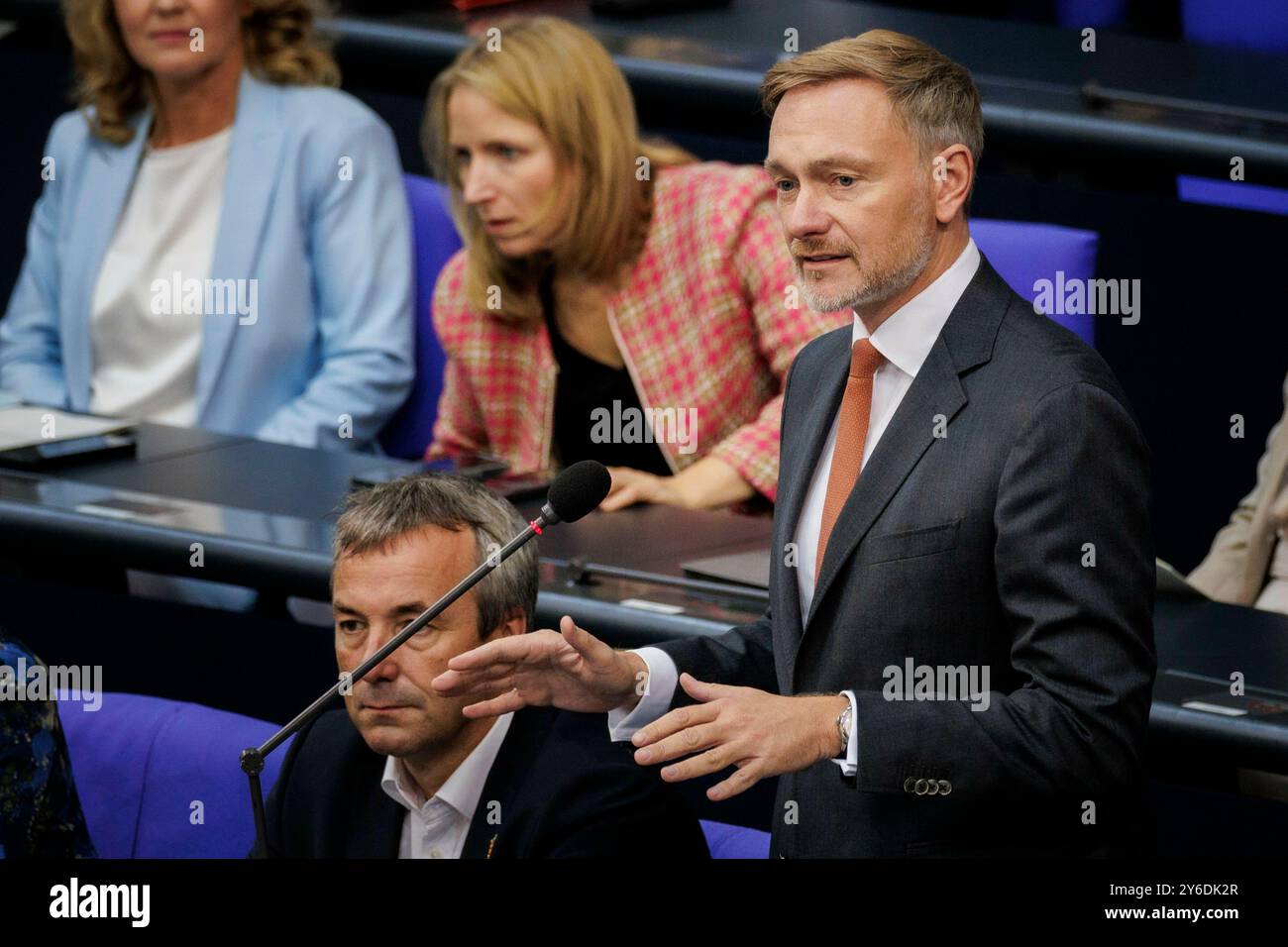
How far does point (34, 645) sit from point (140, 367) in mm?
578

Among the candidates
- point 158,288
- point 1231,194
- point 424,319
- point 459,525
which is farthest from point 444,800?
point 1231,194

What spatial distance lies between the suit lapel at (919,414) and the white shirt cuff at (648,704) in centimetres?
14

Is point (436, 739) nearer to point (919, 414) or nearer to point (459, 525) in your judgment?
point (459, 525)

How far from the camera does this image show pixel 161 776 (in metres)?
2.20

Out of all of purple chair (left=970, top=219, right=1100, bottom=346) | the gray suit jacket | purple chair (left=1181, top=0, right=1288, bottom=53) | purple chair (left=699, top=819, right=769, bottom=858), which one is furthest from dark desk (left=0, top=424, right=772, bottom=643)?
purple chair (left=1181, top=0, right=1288, bottom=53)

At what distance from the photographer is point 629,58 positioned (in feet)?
12.1

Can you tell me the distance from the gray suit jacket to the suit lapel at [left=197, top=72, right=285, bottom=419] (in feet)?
6.27

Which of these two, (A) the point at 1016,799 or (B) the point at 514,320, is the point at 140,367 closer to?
(B) the point at 514,320

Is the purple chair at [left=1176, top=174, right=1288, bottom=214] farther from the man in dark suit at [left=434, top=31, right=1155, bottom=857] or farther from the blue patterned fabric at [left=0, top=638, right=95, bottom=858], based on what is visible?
the blue patterned fabric at [left=0, top=638, right=95, bottom=858]

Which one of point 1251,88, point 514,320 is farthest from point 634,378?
point 1251,88

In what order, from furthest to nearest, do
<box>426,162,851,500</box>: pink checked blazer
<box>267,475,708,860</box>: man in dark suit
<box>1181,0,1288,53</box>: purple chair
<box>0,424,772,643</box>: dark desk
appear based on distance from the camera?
<box>1181,0,1288,53</box>: purple chair
<box>426,162,851,500</box>: pink checked blazer
<box>0,424,772,643</box>: dark desk
<box>267,475,708,860</box>: man in dark suit

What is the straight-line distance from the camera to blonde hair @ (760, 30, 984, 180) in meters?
1.56

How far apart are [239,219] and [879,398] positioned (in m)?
2.00

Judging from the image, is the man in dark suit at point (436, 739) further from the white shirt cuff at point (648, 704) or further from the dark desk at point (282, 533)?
the dark desk at point (282, 533)
